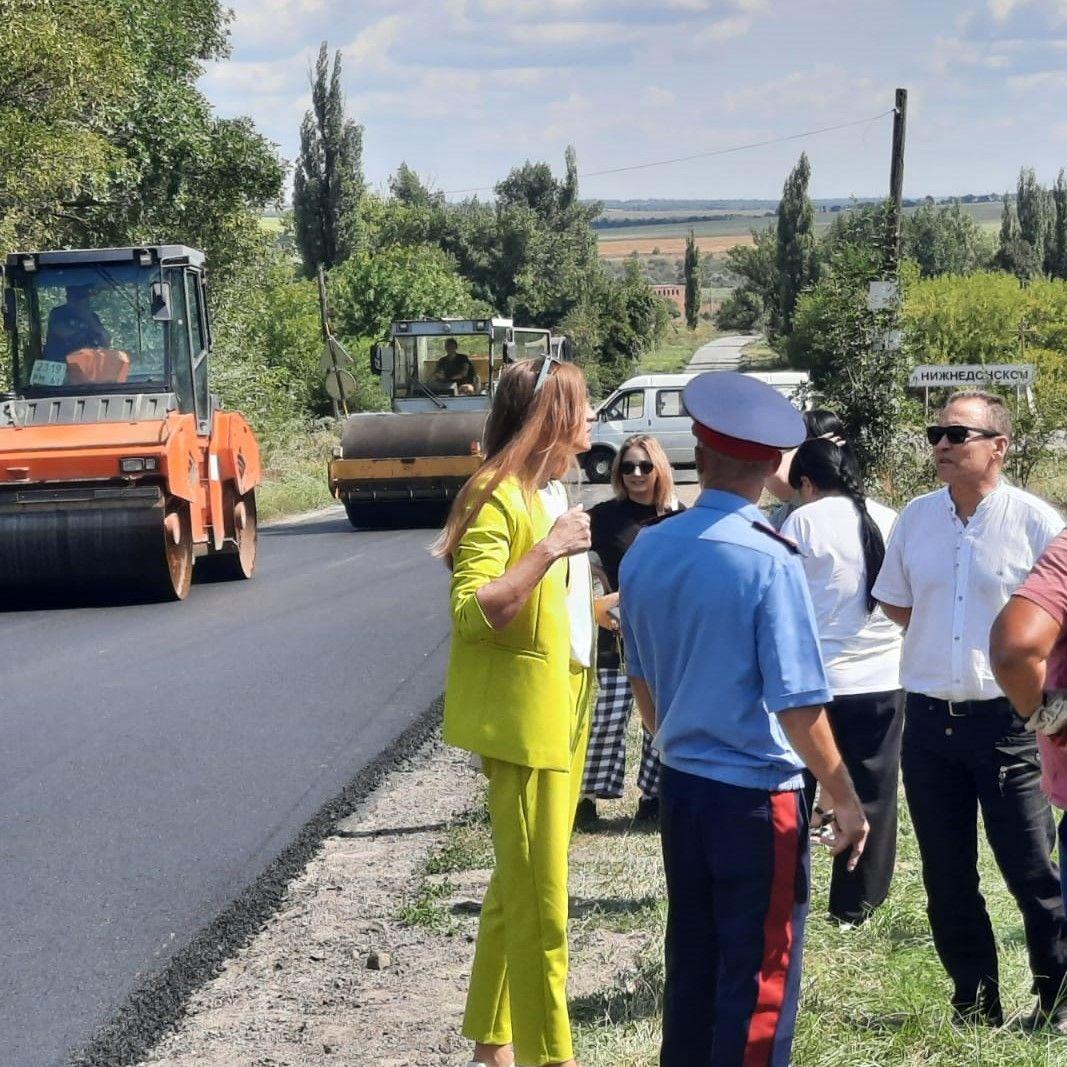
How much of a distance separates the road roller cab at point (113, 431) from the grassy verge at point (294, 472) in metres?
10.8

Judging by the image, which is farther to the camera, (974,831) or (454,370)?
(454,370)

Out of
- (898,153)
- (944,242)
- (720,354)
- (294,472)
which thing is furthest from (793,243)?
(898,153)

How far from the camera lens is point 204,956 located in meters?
5.75

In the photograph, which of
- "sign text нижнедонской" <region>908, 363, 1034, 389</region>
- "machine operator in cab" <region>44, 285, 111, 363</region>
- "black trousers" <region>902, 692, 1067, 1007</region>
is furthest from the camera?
"sign text нижнедонской" <region>908, 363, 1034, 389</region>

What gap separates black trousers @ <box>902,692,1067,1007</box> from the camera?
15.2 ft

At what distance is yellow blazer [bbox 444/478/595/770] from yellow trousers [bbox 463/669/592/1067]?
8 centimetres

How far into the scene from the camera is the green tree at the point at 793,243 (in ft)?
301

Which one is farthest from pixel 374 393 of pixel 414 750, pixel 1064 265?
pixel 1064 265

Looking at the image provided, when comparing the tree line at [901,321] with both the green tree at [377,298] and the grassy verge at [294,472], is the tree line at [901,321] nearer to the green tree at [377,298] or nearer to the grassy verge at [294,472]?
the grassy verge at [294,472]

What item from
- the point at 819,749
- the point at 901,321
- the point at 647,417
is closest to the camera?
the point at 819,749

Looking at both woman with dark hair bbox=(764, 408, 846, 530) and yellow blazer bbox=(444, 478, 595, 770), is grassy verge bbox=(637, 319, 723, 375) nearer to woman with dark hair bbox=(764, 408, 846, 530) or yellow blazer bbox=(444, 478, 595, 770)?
woman with dark hair bbox=(764, 408, 846, 530)

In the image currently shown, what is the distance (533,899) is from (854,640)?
189 cm

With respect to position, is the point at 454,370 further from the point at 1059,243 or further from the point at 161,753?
the point at 1059,243

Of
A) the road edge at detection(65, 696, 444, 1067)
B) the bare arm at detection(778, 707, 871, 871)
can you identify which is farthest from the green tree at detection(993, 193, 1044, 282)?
the bare arm at detection(778, 707, 871, 871)
